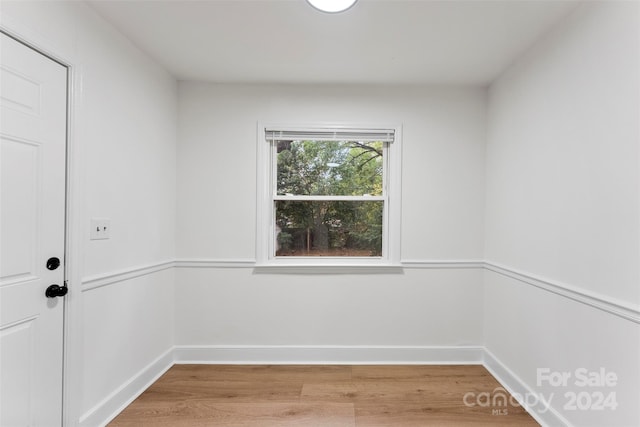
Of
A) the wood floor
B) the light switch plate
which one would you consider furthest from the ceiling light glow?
the wood floor

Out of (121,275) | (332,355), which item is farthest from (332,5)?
(332,355)

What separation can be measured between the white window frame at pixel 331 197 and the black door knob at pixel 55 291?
1.34m

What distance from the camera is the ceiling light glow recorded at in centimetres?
158

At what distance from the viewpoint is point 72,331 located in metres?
1.65

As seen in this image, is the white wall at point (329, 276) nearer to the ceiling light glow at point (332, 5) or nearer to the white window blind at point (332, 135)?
the white window blind at point (332, 135)

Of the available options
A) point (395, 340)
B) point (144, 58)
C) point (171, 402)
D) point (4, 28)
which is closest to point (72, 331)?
point (171, 402)

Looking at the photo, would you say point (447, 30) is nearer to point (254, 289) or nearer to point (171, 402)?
point (254, 289)

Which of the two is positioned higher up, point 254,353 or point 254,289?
point 254,289

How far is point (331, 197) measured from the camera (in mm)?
2744

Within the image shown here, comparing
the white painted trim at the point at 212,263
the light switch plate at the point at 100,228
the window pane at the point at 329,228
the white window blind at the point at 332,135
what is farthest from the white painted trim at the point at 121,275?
the white window blind at the point at 332,135

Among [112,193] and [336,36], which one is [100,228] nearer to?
[112,193]

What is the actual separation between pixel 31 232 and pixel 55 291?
0.32 meters

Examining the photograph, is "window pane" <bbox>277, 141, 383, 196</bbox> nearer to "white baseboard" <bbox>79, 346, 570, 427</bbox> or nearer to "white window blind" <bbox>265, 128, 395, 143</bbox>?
"white window blind" <bbox>265, 128, 395, 143</bbox>

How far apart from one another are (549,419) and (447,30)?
2.44 meters
